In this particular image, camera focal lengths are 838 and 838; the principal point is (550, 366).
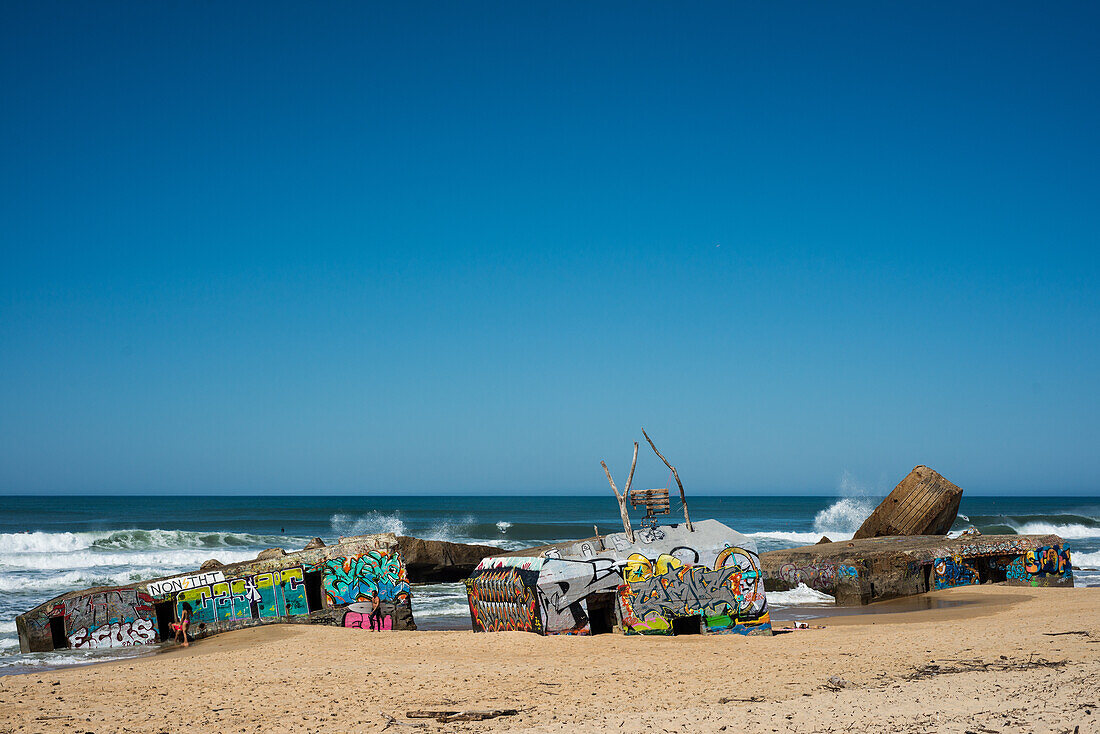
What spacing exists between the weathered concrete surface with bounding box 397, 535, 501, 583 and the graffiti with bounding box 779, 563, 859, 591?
7465 millimetres

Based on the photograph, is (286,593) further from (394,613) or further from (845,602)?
(845,602)

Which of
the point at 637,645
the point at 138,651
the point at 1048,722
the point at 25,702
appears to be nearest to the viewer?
the point at 1048,722

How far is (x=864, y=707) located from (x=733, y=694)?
55.0 inches

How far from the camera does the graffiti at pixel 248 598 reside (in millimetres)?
15055

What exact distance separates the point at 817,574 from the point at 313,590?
11.2m

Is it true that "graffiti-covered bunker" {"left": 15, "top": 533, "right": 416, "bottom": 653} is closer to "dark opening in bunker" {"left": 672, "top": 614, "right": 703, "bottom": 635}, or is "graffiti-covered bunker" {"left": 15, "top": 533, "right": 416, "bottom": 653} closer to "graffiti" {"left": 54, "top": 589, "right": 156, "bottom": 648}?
"graffiti" {"left": 54, "top": 589, "right": 156, "bottom": 648}

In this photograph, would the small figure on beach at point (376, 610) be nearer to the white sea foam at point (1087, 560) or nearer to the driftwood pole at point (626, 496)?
the driftwood pole at point (626, 496)

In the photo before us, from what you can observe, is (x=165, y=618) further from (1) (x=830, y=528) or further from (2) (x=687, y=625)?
(1) (x=830, y=528)

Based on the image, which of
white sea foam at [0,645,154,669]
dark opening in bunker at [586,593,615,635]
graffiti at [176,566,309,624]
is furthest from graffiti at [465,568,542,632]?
white sea foam at [0,645,154,669]

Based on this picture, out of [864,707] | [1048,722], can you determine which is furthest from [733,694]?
[1048,722]

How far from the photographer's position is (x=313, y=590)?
15398 millimetres

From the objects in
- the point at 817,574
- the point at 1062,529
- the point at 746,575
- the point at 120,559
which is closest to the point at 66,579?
the point at 120,559

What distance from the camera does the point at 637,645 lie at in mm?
11812

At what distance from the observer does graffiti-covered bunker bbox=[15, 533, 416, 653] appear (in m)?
14.8
